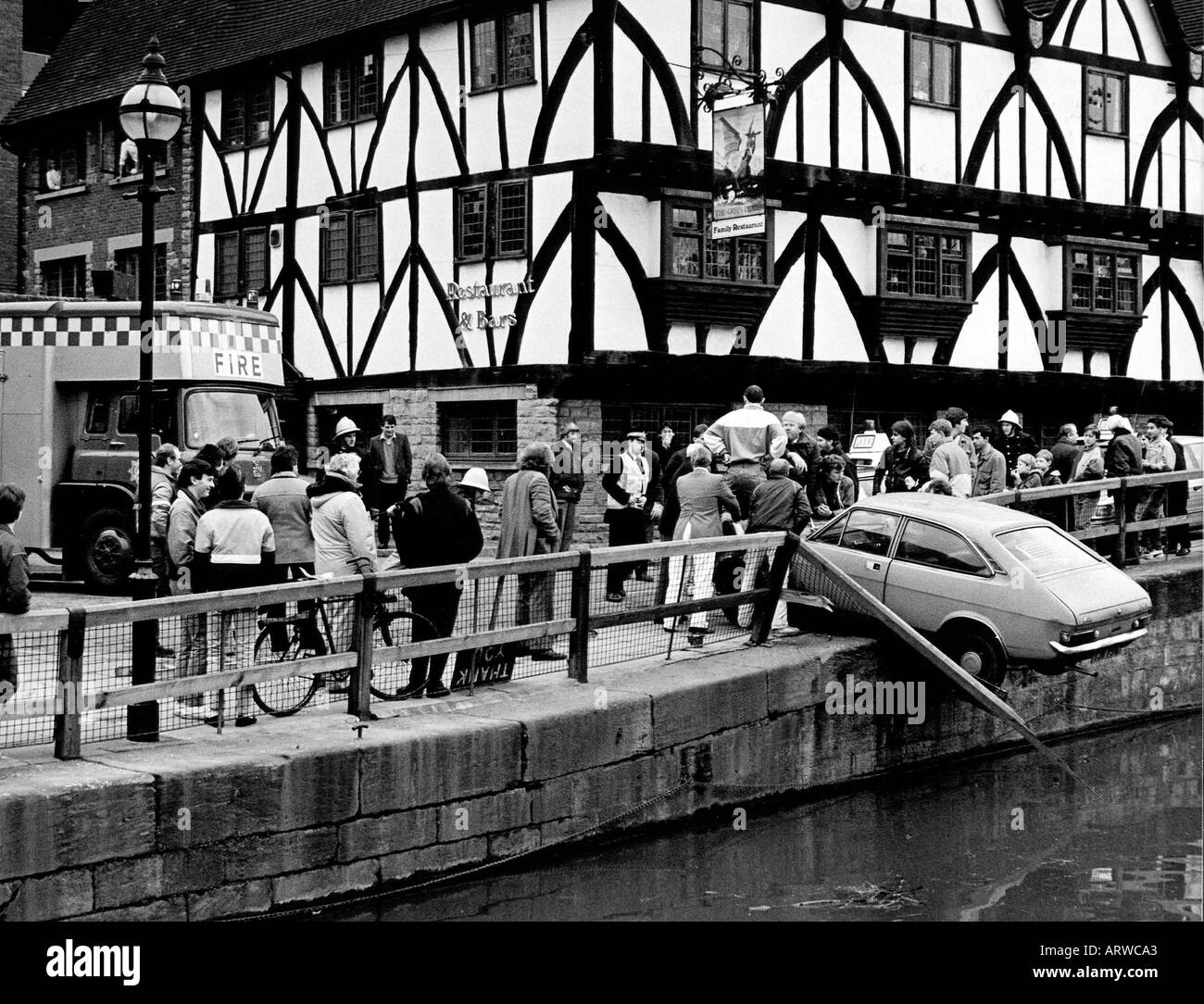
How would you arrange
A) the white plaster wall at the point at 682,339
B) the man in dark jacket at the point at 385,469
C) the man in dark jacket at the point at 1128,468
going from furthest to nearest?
1. the white plaster wall at the point at 682,339
2. the man in dark jacket at the point at 385,469
3. the man in dark jacket at the point at 1128,468

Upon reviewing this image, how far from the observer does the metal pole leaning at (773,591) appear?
13.4 meters

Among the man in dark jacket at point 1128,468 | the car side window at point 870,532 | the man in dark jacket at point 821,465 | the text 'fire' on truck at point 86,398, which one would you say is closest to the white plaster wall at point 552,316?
the man in dark jacket at point 821,465

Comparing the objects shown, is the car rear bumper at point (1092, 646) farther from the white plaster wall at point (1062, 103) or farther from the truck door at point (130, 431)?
the white plaster wall at point (1062, 103)

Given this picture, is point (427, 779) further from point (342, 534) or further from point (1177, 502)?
point (1177, 502)

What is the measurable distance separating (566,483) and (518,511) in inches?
143

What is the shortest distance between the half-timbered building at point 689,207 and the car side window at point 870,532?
314 inches

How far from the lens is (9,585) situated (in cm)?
891

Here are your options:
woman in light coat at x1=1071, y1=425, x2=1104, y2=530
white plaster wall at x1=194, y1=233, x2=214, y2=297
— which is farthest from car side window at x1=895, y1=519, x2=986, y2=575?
white plaster wall at x1=194, y1=233, x2=214, y2=297

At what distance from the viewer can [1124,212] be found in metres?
27.3

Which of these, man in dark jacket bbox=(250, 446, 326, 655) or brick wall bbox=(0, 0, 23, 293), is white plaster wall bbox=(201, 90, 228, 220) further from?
man in dark jacket bbox=(250, 446, 326, 655)

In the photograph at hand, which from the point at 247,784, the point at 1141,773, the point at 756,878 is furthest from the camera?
the point at 1141,773
